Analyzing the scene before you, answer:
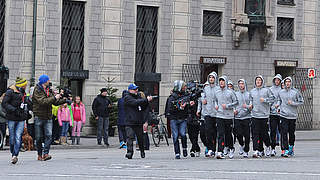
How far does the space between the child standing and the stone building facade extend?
5.23 meters

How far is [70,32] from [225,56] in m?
7.51

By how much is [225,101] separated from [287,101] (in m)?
1.89

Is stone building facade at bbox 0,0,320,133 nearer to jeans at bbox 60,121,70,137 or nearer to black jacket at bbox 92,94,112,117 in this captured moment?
jeans at bbox 60,121,70,137

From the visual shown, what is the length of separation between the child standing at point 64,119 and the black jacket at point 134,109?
7.09m

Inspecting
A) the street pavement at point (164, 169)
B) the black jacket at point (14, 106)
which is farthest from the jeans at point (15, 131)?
the street pavement at point (164, 169)

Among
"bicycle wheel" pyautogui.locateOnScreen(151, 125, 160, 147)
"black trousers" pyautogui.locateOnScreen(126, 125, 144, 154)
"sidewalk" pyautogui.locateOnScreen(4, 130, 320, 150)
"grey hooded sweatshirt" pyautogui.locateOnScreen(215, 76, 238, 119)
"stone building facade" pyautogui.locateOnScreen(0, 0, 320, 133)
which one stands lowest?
"sidewalk" pyautogui.locateOnScreen(4, 130, 320, 150)

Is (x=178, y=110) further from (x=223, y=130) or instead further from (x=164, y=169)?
(x=164, y=169)

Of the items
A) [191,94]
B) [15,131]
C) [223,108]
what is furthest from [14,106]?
[223,108]

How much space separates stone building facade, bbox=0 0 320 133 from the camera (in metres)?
30.9

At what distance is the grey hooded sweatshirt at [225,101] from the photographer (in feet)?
61.7

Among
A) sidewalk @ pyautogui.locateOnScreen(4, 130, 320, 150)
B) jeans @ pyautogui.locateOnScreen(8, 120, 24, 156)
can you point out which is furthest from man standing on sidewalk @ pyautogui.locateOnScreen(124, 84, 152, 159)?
sidewalk @ pyautogui.locateOnScreen(4, 130, 320, 150)

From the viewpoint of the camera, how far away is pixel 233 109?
1898 cm

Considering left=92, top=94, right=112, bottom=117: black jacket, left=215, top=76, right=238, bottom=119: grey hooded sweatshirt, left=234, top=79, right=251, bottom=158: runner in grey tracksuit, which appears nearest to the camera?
left=215, top=76, right=238, bottom=119: grey hooded sweatshirt

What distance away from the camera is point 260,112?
1964 cm
